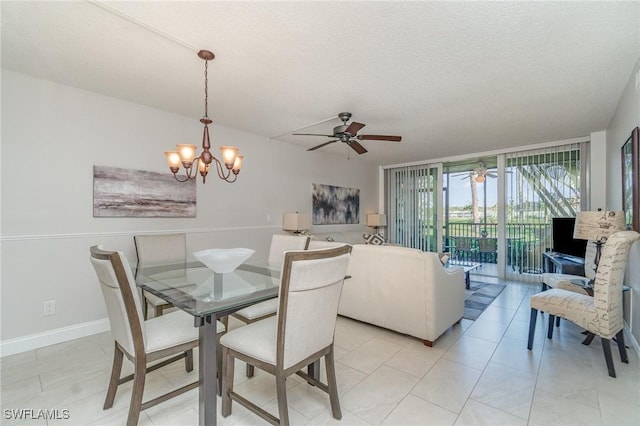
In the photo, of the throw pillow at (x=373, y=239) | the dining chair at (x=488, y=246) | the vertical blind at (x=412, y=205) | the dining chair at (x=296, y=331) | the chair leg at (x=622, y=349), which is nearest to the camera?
the dining chair at (x=296, y=331)

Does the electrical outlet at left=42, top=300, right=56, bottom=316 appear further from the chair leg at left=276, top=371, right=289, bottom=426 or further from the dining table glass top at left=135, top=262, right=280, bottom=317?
the chair leg at left=276, top=371, right=289, bottom=426

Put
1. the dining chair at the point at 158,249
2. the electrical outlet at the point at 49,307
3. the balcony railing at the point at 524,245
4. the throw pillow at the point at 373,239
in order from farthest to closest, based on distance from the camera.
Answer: the throw pillow at the point at 373,239 → the balcony railing at the point at 524,245 → the dining chair at the point at 158,249 → the electrical outlet at the point at 49,307

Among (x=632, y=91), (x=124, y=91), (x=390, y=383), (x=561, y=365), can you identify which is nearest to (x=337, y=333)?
(x=390, y=383)

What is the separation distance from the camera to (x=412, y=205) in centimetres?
651

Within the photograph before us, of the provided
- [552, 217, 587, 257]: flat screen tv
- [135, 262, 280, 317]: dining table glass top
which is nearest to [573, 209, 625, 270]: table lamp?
[552, 217, 587, 257]: flat screen tv

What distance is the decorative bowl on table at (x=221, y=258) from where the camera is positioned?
2059 mm

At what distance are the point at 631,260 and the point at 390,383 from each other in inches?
A: 104

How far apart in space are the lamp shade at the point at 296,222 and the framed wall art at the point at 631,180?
357 centimetres

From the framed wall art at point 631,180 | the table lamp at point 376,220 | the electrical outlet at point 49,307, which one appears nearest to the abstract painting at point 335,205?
the table lamp at point 376,220

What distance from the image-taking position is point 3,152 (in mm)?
2482

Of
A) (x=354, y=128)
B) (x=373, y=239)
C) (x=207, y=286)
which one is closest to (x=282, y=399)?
(x=207, y=286)

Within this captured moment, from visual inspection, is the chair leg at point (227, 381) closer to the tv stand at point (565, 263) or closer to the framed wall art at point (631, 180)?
the framed wall art at point (631, 180)

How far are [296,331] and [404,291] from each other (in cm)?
159

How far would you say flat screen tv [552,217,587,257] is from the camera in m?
3.83
